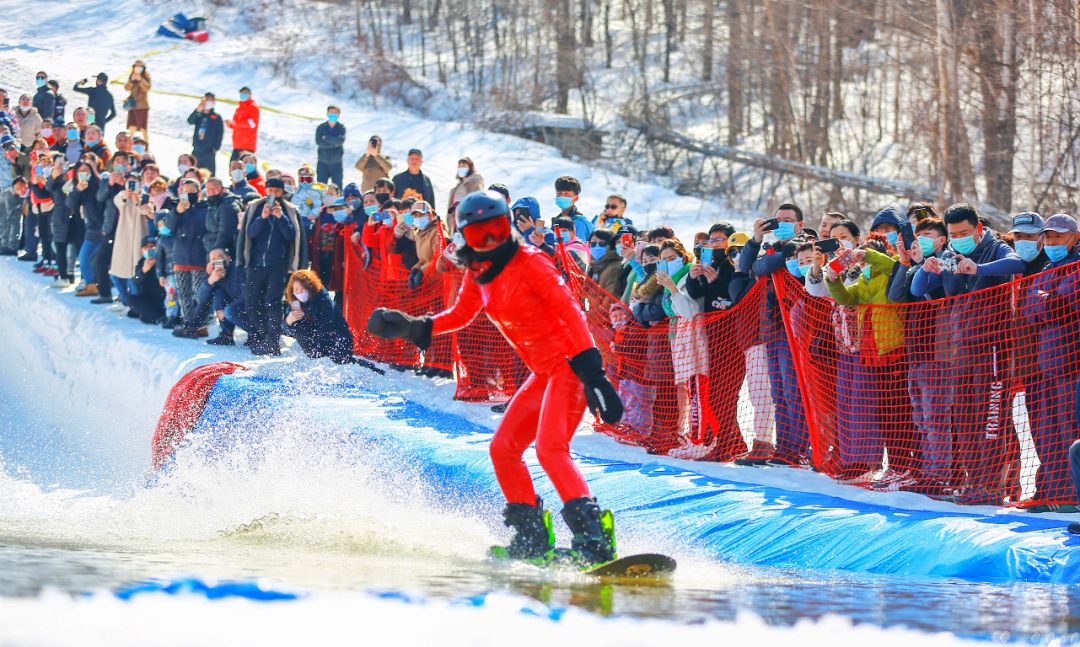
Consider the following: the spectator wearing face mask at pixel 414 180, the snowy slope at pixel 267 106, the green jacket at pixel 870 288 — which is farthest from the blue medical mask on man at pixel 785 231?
the snowy slope at pixel 267 106

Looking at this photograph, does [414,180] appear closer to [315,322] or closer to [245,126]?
[315,322]

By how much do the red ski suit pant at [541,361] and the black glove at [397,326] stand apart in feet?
0.46

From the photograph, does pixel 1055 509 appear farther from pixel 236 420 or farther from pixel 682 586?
pixel 236 420

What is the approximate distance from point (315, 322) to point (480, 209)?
6.40 m

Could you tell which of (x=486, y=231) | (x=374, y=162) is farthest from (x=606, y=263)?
(x=374, y=162)

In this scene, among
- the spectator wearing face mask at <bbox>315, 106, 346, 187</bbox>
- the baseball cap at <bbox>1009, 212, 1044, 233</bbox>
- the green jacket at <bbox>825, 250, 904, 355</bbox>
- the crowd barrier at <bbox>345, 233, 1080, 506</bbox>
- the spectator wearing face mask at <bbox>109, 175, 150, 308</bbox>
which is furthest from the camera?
the spectator wearing face mask at <bbox>315, 106, 346, 187</bbox>

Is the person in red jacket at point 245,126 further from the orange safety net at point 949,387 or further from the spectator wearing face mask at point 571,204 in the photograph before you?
the orange safety net at point 949,387

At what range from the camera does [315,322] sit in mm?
12430

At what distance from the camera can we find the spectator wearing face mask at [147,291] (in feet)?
48.5

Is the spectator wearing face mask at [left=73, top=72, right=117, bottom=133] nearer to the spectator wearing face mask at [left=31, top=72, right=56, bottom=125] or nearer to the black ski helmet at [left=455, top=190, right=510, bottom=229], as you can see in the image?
the spectator wearing face mask at [left=31, top=72, right=56, bottom=125]

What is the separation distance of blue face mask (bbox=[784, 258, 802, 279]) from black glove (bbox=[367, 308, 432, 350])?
3.24m

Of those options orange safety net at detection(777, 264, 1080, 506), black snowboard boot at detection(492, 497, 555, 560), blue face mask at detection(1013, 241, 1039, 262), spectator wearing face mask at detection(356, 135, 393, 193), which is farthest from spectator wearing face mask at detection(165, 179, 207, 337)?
blue face mask at detection(1013, 241, 1039, 262)

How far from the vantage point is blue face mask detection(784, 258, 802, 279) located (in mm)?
8836

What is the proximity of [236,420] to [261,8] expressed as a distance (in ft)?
107
